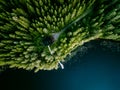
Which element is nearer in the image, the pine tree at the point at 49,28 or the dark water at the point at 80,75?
the pine tree at the point at 49,28

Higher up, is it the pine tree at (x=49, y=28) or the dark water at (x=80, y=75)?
the pine tree at (x=49, y=28)

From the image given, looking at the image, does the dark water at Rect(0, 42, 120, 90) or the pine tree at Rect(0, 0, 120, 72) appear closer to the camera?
the pine tree at Rect(0, 0, 120, 72)

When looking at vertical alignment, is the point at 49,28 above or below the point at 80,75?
above

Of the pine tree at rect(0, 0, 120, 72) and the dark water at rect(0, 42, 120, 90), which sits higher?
the pine tree at rect(0, 0, 120, 72)

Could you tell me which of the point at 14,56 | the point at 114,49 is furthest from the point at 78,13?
the point at 14,56
